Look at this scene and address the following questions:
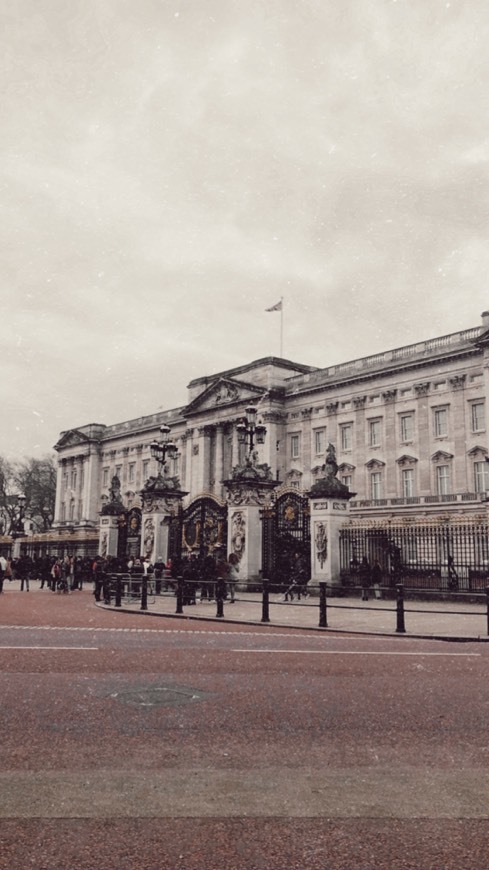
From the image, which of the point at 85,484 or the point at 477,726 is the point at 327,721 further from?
the point at 85,484

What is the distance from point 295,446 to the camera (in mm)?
72750

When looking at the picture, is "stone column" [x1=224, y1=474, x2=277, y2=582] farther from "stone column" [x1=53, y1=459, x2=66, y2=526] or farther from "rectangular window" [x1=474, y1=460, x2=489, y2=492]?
"stone column" [x1=53, y1=459, x2=66, y2=526]

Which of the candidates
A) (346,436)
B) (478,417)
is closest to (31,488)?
(346,436)

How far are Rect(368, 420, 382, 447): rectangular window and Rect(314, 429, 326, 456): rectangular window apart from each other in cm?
524

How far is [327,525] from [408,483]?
37007 mm

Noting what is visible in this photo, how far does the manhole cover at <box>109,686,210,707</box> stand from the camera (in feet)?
25.2

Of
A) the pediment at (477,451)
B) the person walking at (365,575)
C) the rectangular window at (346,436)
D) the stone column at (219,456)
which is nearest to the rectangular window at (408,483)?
the pediment at (477,451)

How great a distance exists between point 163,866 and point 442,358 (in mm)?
57778

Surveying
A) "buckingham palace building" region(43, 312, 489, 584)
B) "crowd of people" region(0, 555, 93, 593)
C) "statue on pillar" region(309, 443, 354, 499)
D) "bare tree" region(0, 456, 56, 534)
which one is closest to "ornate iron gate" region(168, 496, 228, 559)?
"statue on pillar" region(309, 443, 354, 499)

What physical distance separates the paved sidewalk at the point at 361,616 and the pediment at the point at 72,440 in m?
79.6

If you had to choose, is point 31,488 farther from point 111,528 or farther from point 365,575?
point 365,575

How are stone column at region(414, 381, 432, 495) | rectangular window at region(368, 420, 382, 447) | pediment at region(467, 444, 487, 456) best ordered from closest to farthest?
pediment at region(467, 444, 487, 456) < stone column at region(414, 381, 432, 495) < rectangular window at region(368, 420, 382, 447)

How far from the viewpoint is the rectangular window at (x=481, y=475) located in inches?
2176

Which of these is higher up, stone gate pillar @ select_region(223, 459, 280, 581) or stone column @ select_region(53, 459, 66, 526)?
stone column @ select_region(53, 459, 66, 526)
